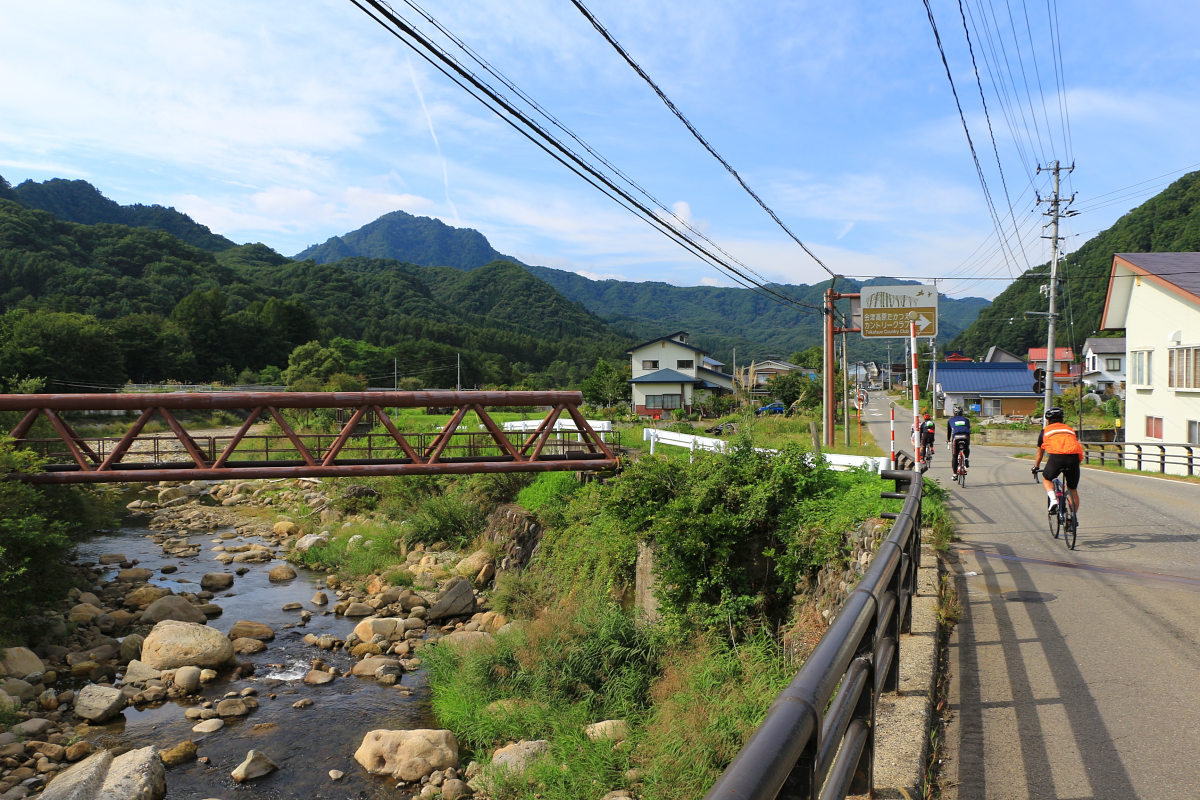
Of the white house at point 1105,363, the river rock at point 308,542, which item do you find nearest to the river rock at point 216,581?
the river rock at point 308,542

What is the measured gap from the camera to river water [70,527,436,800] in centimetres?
1009

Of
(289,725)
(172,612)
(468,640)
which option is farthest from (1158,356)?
(172,612)

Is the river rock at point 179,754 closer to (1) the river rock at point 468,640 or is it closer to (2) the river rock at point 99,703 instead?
(2) the river rock at point 99,703

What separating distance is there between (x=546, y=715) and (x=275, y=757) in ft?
13.8

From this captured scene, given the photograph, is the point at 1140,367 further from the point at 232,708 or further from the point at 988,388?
the point at 988,388

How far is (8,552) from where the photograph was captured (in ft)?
46.8

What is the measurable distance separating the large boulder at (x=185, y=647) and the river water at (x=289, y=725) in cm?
45

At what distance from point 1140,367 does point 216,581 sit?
3455 cm

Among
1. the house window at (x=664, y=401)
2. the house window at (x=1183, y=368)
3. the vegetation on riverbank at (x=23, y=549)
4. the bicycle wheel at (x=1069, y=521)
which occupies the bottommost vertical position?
the vegetation on riverbank at (x=23, y=549)

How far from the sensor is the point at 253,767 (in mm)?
10352

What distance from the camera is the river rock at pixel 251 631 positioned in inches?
621

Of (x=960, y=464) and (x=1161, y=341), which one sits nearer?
(x=960, y=464)

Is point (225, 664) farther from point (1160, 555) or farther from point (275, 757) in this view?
point (1160, 555)

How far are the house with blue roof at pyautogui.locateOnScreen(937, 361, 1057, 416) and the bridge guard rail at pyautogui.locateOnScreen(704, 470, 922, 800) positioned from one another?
72.7m
